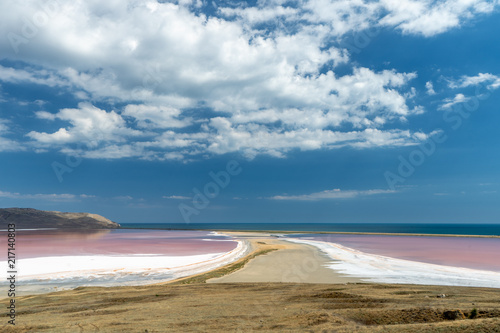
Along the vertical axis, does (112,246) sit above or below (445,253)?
above

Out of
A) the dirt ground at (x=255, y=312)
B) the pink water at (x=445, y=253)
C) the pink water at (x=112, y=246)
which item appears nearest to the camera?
the dirt ground at (x=255, y=312)

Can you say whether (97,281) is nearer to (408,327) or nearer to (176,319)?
(176,319)

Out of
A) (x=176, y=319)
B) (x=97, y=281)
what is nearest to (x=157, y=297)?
(x=176, y=319)

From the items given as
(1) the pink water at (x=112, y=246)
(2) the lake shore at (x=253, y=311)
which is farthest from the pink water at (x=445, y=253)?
(1) the pink water at (x=112, y=246)

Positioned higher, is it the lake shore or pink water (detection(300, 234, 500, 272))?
the lake shore

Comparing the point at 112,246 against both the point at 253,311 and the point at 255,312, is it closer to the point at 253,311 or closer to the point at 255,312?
the point at 253,311

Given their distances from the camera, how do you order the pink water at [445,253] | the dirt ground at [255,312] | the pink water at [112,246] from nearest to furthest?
the dirt ground at [255,312] < the pink water at [445,253] < the pink water at [112,246]

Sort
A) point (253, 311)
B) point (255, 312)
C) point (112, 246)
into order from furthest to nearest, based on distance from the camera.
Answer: point (112, 246)
point (253, 311)
point (255, 312)

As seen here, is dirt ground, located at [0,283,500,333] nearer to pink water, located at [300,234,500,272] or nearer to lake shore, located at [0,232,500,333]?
lake shore, located at [0,232,500,333]

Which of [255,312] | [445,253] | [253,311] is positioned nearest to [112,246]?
[253,311]

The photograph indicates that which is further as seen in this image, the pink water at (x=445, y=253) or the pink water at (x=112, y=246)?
the pink water at (x=112, y=246)

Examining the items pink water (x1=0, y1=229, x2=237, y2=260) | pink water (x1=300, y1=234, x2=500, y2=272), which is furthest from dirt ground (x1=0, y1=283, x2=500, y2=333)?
pink water (x1=0, y1=229, x2=237, y2=260)

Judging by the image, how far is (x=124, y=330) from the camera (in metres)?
8.48

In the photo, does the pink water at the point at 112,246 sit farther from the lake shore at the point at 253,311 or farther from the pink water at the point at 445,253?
the lake shore at the point at 253,311
